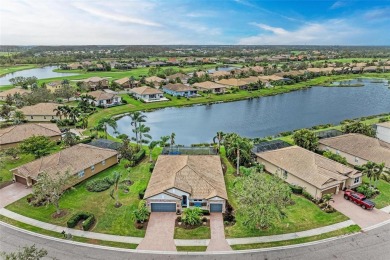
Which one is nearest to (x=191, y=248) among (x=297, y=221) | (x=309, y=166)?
(x=297, y=221)

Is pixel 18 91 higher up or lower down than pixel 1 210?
higher up

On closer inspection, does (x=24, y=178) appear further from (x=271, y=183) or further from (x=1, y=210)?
(x=271, y=183)

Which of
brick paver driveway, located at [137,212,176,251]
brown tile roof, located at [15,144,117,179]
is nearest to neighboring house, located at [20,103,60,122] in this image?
brown tile roof, located at [15,144,117,179]

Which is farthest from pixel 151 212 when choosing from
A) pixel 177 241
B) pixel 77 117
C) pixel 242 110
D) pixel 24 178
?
pixel 242 110

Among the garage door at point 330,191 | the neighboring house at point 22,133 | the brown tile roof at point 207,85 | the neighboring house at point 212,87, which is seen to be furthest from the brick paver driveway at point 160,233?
the brown tile roof at point 207,85

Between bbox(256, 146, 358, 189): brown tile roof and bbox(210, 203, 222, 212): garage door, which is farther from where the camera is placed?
bbox(256, 146, 358, 189): brown tile roof

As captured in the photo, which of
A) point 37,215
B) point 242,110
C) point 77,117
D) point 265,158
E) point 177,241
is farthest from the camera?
point 242,110

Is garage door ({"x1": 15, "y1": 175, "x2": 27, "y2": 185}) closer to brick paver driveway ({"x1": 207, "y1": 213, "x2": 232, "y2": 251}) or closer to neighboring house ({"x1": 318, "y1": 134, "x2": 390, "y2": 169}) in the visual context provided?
brick paver driveway ({"x1": 207, "y1": 213, "x2": 232, "y2": 251})

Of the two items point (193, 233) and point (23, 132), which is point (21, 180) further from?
point (193, 233)
